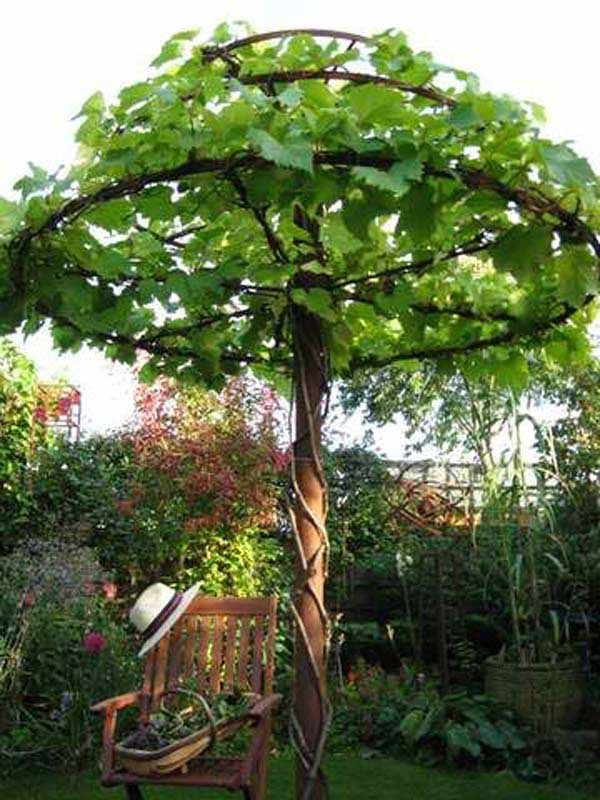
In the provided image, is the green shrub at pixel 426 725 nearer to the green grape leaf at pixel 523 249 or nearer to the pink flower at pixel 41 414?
the green grape leaf at pixel 523 249

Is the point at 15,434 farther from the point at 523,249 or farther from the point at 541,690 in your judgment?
the point at 523,249

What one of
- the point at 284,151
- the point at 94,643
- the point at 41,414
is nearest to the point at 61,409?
the point at 41,414

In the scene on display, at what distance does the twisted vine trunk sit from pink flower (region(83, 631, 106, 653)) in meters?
2.32

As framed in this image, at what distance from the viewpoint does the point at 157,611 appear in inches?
135

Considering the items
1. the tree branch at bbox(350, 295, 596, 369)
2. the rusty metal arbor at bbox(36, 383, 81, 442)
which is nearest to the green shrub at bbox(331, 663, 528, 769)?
the tree branch at bbox(350, 295, 596, 369)

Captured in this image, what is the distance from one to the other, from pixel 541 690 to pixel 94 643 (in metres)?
2.29

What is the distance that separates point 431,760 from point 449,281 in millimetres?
2797

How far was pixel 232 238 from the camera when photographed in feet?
8.84

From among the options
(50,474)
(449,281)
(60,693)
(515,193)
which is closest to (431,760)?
(60,693)

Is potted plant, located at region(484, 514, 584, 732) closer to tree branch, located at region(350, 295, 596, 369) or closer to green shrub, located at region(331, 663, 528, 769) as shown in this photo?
green shrub, located at region(331, 663, 528, 769)

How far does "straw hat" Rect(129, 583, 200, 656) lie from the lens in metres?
3.40

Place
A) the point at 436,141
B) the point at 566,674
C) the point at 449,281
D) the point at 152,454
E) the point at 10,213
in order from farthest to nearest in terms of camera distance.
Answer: the point at 152,454 → the point at 566,674 → the point at 449,281 → the point at 10,213 → the point at 436,141

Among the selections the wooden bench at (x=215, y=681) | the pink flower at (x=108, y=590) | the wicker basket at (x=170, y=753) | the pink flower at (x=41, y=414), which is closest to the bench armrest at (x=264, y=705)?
the wooden bench at (x=215, y=681)

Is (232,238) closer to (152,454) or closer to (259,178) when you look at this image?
(259,178)
